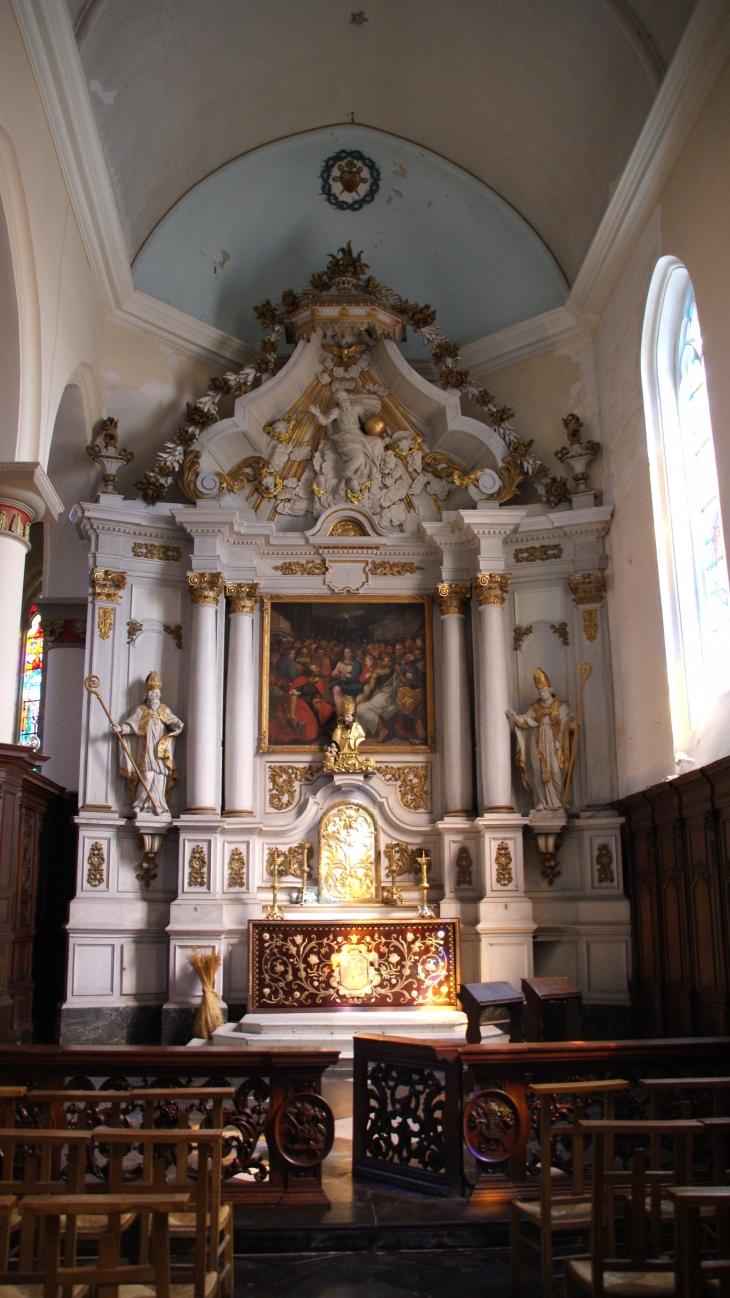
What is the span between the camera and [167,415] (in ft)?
42.0

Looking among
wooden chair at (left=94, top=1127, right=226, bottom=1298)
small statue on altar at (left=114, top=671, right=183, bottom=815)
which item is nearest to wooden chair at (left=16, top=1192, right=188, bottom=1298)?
wooden chair at (left=94, top=1127, right=226, bottom=1298)

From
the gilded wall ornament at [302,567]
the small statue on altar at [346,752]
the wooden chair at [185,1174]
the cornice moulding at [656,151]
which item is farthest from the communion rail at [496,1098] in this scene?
the cornice moulding at [656,151]

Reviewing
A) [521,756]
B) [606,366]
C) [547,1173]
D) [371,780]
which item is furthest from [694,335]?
[547,1173]

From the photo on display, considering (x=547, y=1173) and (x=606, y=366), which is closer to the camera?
(x=547, y=1173)

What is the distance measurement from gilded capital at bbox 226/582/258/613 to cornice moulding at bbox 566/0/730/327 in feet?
15.8

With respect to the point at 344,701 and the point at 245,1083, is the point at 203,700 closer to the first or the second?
the point at 344,701

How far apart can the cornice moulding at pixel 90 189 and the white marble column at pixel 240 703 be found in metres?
3.08

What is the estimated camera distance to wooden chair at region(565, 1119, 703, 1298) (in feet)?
13.1

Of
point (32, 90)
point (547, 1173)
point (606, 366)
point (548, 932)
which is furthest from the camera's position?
point (606, 366)

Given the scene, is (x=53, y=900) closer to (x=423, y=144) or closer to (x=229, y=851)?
(x=229, y=851)

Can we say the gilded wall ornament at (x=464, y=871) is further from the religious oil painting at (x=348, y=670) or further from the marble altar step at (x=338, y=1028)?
the marble altar step at (x=338, y=1028)

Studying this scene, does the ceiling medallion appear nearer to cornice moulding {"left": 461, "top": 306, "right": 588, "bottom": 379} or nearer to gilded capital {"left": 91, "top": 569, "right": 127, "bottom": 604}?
cornice moulding {"left": 461, "top": 306, "right": 588, "bottom": 379}

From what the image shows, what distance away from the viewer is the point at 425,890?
443 inches

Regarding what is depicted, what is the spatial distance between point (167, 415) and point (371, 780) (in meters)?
4.83
